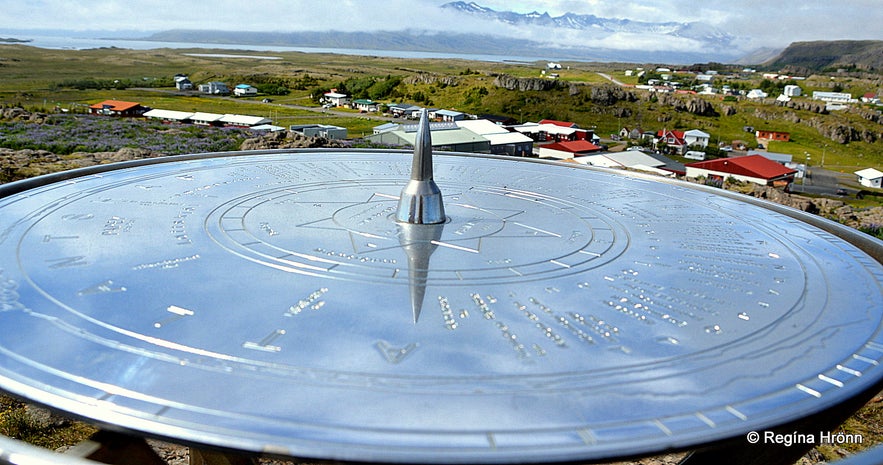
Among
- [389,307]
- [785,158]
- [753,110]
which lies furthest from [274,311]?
[753,110]

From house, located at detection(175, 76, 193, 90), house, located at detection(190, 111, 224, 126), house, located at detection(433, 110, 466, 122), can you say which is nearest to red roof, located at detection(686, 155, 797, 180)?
house, located at detection(433, 110, 466, 122)

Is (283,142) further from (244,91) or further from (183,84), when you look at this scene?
(183,84)

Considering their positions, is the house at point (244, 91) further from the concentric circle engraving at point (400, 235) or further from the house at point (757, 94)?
the house at point (757, 94)

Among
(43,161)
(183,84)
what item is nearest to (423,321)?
(43,161)

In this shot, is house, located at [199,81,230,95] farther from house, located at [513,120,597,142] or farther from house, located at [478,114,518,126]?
house, located at [513,120,597,142]

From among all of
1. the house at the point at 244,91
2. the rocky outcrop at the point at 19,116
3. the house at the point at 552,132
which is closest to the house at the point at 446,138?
the rocky outcrop at the point at 19,116
